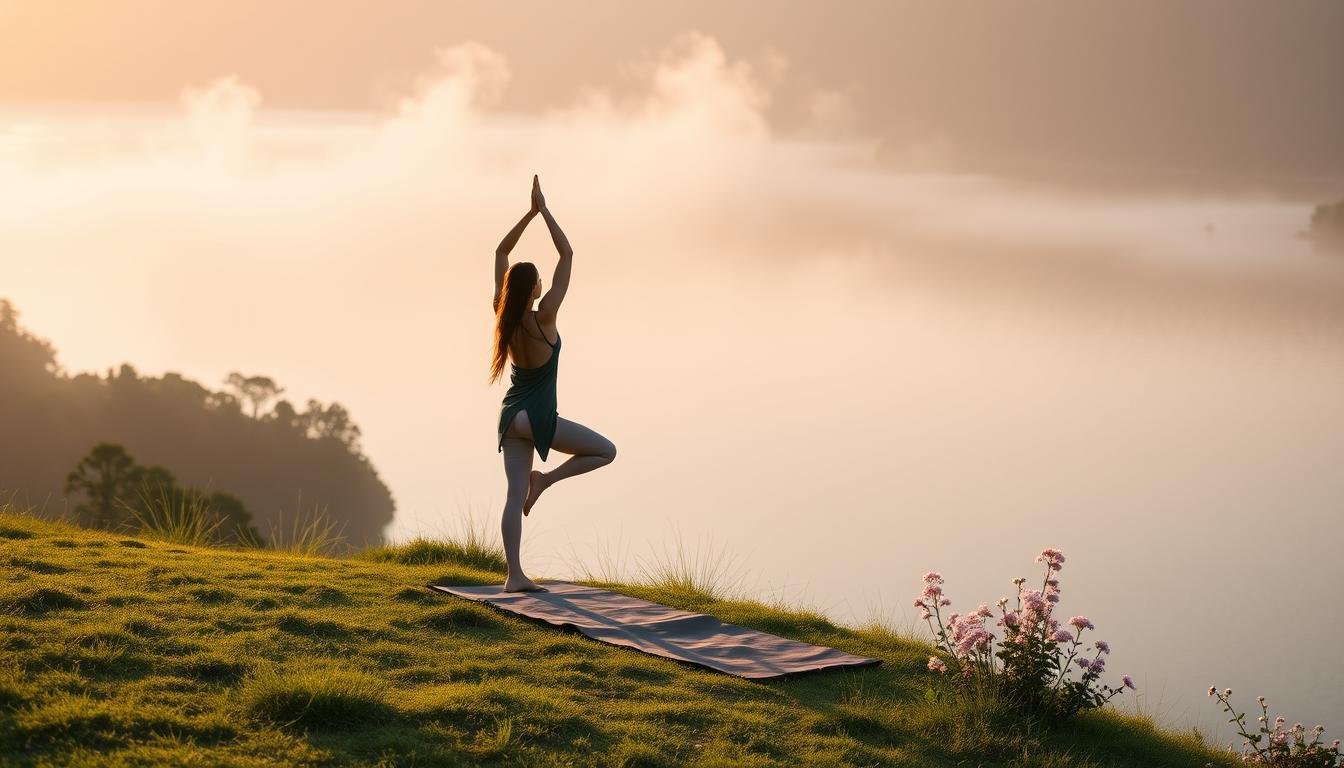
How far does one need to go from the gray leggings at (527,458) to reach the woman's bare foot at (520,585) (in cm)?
7

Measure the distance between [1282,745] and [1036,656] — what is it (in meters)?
1.75

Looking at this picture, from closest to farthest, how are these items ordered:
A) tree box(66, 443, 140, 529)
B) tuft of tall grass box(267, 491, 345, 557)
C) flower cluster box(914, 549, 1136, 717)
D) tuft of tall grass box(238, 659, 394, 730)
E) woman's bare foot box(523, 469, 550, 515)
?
tuft of tall grass box(238, 659, 394, 730) → flower cluster box(914, 549, 1136, 717) → woman's bare foot box(523, 469, 550, 515) → tuft of tall grass box(267, 491, 345, 557) → tree box(66, 443, 140, 529)

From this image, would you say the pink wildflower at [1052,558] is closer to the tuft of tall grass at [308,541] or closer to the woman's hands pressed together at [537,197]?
the woman's hands pressed together at [537,197]

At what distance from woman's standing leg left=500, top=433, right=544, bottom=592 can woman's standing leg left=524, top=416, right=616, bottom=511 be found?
0.44 ft

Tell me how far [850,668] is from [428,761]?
3217 mm

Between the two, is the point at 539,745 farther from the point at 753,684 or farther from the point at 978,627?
the point at 978,627

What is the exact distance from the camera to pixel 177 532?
34.4 feet

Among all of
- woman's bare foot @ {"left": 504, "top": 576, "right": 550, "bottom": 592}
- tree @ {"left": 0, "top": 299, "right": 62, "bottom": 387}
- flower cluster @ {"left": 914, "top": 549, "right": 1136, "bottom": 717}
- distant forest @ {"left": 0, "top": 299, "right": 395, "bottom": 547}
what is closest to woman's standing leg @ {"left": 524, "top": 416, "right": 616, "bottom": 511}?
woman's bare foot @ {"left": 504, "top": 576, "right": 550, "bottom": 592}

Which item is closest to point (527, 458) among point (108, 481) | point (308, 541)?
point (308, 541)

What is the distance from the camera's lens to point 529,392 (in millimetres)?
7871

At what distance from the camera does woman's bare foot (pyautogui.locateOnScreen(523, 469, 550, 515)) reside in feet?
26.5

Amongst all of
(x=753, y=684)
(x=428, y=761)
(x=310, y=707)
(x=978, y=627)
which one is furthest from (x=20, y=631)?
(x=978, y=627)

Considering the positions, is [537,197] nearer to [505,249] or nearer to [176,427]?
[505,249]

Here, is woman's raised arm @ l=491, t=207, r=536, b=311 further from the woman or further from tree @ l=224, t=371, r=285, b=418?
tree @ l=224, t=371, r=285, b=418
